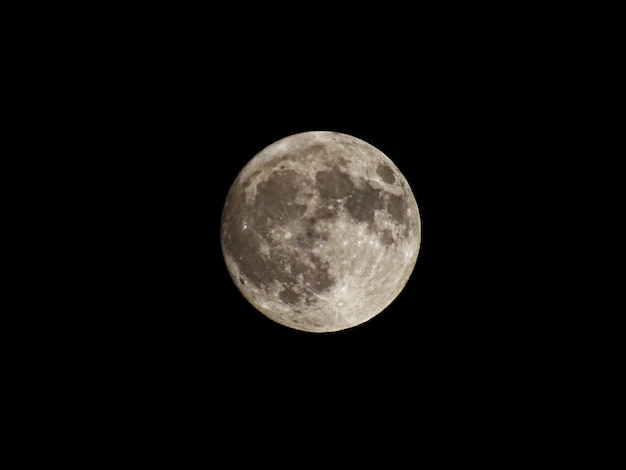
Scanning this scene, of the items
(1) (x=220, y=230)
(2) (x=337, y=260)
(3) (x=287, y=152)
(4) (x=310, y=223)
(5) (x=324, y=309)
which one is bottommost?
(5) (x=324, y=309)

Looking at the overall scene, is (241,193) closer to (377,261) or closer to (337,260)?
(337,260)

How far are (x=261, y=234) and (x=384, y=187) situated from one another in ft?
3.59

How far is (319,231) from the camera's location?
332cm

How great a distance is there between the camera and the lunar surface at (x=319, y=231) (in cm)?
336

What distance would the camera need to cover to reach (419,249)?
4090 millimetres

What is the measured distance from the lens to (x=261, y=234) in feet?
11.3

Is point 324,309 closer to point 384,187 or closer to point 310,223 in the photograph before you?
point 310,223

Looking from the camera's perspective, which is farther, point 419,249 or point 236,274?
point 419,249

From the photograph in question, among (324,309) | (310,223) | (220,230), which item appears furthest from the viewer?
(220,230)

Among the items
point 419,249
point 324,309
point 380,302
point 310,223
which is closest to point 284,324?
point 324,309

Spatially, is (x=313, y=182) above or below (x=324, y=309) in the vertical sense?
above

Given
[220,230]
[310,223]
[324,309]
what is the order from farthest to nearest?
[220,230]
[324,309]
[310,223]

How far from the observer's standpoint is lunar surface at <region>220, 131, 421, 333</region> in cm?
336

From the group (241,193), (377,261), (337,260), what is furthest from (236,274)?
(377,261)
